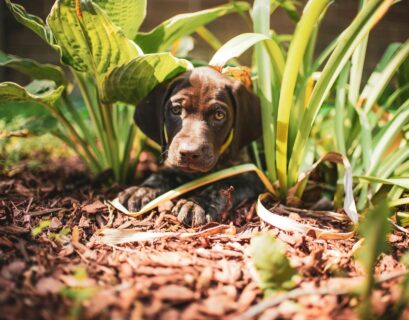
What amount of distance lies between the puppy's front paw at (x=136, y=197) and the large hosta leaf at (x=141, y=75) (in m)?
0.61

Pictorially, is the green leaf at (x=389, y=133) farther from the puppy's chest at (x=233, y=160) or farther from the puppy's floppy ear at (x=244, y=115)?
the puppy's chest at (x=233, y=160)

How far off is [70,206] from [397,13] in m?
4.58

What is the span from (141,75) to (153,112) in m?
0.38

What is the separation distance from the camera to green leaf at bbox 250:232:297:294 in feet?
4.39

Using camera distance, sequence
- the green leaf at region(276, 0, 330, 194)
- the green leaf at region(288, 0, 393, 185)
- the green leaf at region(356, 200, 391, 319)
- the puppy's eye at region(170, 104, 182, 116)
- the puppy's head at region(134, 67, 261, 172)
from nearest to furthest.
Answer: the green leaf at region(356, 200, 391, 319)
the green leaf at region(288, 0, 393, 185)
the green leaf at region(276, 0, 330, 194)
the puppy's head at region(134, 67, 261, 172)
the puppy's eye at region(170, 104, 182, 116)

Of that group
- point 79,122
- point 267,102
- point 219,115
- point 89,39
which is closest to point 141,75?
point 89,39

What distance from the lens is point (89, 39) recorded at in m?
2.08

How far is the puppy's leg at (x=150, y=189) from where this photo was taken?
2.38 m

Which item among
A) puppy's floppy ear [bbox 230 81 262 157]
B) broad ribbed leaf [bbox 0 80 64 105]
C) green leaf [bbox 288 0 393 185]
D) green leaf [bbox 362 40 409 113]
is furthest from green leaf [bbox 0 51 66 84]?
green leaf [bbox 362 40 409 113]

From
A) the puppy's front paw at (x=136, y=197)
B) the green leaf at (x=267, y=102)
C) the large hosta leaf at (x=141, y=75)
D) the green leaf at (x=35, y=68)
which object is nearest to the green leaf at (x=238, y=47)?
the green leaf at (x=267, y=102)

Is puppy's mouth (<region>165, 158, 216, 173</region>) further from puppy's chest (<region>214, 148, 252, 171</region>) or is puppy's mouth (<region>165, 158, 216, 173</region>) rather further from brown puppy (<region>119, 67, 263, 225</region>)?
puppy's chest (<region>214, 148, 252, 171</region>)

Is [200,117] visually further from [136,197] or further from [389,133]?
[389,133]

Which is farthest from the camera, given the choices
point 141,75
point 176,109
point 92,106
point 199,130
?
point 92,106

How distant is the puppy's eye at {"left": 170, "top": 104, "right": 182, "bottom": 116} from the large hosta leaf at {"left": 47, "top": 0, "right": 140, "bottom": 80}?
1.42 ft
